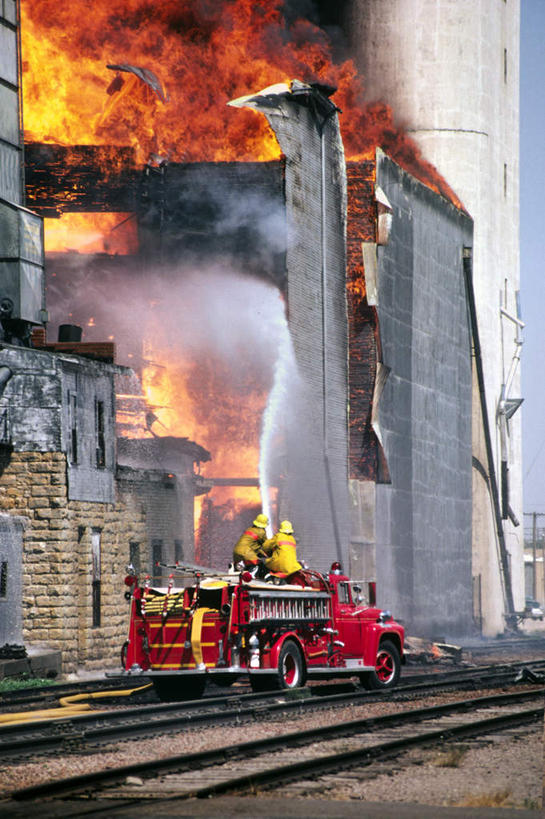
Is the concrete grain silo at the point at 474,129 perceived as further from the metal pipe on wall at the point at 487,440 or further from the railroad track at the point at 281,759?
the railroad track at the point at 281,759

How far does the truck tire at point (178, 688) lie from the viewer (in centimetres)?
A: 2164

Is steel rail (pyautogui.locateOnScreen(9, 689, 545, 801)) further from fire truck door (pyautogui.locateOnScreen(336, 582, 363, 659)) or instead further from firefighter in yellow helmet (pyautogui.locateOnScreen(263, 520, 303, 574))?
firefighter in yellow helmet (pyautogui.locateOnScreen(263, 520, 303, 574))

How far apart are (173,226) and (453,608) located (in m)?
23.5

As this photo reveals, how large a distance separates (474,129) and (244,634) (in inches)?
1957

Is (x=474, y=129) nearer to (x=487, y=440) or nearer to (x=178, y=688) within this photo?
(x=487, y=440)

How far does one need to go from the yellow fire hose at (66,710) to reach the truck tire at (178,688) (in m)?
0.95

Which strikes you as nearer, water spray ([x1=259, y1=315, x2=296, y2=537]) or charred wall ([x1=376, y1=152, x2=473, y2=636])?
water spray ([x1=259, y1=315, x2=296, y2=537])

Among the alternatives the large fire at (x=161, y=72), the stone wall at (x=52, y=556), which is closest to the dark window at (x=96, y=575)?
the stone wall at (x=52, y=556)

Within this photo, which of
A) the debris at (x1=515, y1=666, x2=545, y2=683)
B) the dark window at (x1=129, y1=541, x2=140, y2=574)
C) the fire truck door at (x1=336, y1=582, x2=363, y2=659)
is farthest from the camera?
the dark window at (x1=129, y1=541, x2=140, y2=574)

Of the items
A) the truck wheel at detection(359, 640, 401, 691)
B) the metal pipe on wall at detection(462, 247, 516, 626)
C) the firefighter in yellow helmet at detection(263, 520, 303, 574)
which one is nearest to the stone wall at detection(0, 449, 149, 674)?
the truck wheel at detection(359, 640, 401, 691)

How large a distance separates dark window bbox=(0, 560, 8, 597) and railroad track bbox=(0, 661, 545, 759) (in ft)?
23.2

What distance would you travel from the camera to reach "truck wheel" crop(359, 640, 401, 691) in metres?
23.2

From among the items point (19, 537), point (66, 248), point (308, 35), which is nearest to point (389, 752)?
point (19, 537)

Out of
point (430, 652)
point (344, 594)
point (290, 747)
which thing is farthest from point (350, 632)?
point (430, 652)
